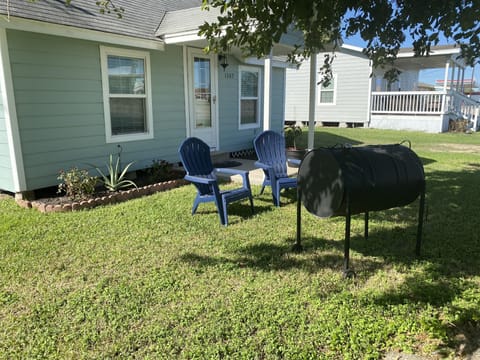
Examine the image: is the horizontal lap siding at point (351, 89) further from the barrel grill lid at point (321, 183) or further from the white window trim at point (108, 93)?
the barrel grill lid at point (321, 183)

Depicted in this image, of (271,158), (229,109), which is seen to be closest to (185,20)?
(229,109)

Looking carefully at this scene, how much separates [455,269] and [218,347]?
239 cm

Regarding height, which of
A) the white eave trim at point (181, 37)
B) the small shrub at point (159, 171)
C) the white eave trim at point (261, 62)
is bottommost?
the small shrub at point (159, 171)

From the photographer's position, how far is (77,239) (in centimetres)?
430

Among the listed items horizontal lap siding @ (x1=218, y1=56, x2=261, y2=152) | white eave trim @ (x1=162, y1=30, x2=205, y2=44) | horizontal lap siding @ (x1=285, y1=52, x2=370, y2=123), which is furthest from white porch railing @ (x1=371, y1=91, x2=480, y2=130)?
white eave trim @ (x1=162, y1=30, x2=205, y2=44)

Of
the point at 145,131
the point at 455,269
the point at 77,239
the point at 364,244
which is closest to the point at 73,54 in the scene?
the point at 145,131

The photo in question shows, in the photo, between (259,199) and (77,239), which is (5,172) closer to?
(77,239)

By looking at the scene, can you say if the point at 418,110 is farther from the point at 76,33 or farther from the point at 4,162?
the point at 4,162

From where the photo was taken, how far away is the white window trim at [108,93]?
6531 millimetres

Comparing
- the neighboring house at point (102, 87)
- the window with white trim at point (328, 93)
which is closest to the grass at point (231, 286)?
the neighboring house at point (102, 87)

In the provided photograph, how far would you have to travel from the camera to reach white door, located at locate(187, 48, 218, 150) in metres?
8.16

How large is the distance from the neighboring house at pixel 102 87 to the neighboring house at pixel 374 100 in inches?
367

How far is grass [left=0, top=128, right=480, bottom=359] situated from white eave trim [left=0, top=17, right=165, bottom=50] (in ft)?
8.25

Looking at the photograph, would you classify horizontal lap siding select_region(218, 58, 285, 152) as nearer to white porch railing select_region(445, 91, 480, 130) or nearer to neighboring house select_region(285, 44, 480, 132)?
neighboring house select_region(285, 44, 480, 132)
